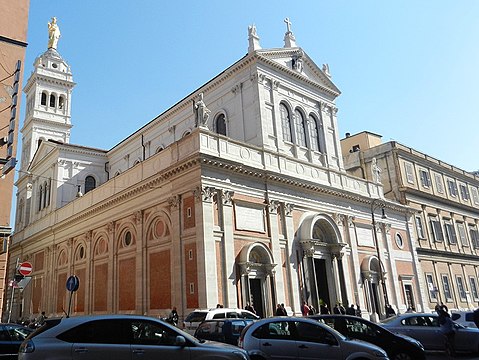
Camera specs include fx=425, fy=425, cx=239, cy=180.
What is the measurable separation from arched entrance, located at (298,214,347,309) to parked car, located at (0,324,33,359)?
15.6 meters

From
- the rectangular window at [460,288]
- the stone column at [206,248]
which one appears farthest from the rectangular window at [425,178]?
the stone column at [206,248]

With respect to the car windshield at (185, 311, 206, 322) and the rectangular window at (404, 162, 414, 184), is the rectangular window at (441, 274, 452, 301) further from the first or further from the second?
the car windshield at (185, 311, 206, 322)

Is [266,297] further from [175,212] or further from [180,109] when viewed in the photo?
[180,109]

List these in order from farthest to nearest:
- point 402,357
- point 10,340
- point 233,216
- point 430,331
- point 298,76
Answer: point 298,76 → point 233,216 → point 430,331 → point 10,340 → point 402,357

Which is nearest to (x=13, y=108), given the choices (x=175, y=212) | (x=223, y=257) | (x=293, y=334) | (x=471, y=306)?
(x=175, y=212)

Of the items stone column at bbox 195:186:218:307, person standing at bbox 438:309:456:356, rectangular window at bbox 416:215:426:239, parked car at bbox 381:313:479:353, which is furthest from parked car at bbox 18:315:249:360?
rectangular window at bbox 416:215:426:239

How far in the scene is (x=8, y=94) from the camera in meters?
14.7

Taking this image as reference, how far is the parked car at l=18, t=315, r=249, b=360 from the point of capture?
20.2 ft

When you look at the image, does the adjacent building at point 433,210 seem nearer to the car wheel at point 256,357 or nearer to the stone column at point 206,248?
the stone column at point 206,248

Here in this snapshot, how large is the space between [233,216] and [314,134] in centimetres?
1082

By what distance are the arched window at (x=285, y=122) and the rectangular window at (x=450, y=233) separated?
22473 millimetres

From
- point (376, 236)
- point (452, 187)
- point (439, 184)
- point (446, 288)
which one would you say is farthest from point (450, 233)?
point (376, 236)

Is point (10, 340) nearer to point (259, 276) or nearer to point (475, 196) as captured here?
point (259, 276)

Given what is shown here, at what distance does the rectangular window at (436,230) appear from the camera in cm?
3834
